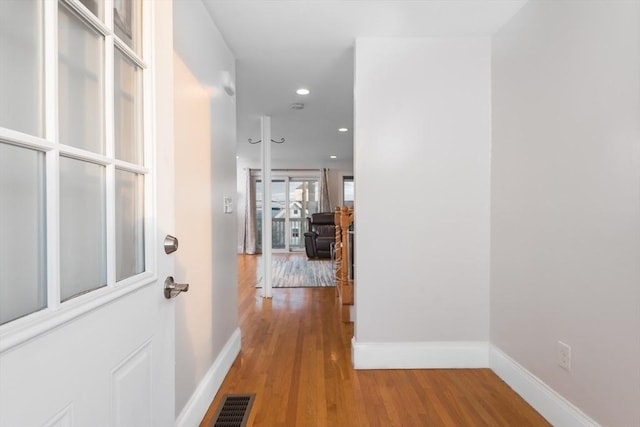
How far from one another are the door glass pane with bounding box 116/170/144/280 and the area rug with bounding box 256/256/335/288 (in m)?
4.02

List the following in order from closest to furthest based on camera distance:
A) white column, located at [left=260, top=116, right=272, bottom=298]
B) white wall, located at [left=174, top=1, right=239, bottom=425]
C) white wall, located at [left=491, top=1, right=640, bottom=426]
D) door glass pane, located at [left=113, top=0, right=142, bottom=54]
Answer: door glass pane, located at [left=113, top=0, right=142, bottom=54] → white wall, located at [left=491, top=1, right=640, bottom=426] → white wall, located at [left=174, top=1, right=239, bottom=425] → white column, located at [left=260, top=116, right=272, bottom=298]

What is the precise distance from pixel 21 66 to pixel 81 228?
1.09 feet

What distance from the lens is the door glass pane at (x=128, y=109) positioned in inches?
33.0

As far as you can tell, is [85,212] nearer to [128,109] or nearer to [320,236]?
[128,109]

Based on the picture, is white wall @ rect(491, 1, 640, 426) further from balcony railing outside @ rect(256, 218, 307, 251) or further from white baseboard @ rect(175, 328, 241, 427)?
balcony railing outside @ rect(256, 218, 307, 251)

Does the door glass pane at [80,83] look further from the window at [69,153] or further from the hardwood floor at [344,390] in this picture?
the hardwood floor at [344,390]

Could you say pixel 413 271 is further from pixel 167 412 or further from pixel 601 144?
pixel 167 412

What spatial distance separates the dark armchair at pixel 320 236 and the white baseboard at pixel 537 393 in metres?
5.03

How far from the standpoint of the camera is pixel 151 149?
0.92 m

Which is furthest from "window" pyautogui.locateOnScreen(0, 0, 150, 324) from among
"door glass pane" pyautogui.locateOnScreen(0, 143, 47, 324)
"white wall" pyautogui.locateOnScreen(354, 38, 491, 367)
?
"white wall" pyautogui.locateOnScreen(354, 38, 491, 367)

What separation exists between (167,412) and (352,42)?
95.0 inches

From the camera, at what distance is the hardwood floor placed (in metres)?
1.71

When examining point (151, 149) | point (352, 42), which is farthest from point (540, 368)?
point (352, 42)

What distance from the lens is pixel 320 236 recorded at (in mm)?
7531
